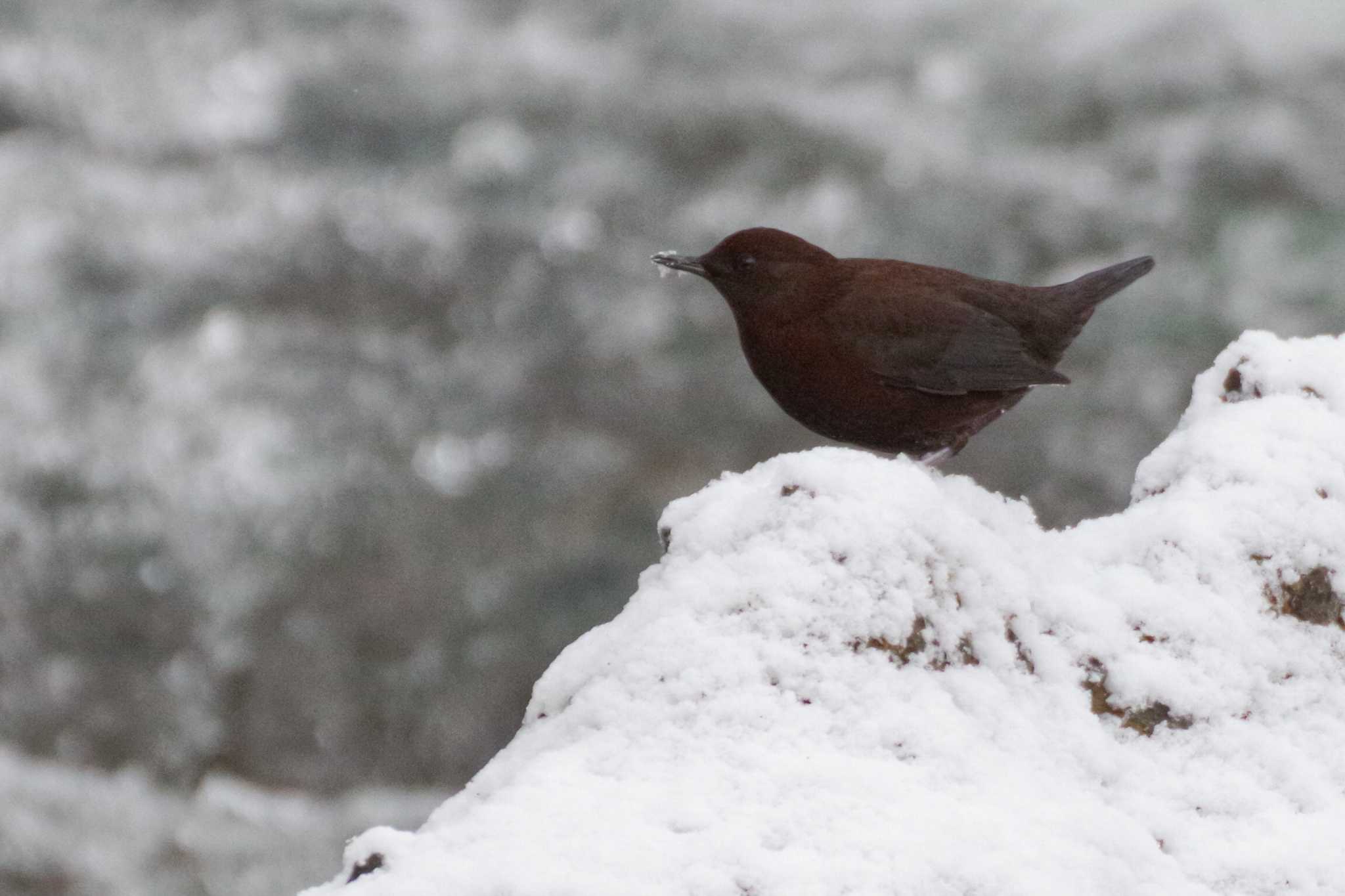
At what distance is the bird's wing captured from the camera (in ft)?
10.5

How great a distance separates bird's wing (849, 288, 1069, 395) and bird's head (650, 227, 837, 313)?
0.16m

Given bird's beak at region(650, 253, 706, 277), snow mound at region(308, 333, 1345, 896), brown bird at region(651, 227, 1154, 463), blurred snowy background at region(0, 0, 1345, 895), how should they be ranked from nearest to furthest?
snow mound at region(308, 333, 1345, 896), brown bird at region(651, 227, 1154, 463), bird's beak at region(650, 253, 706, 277), blurred snowy background at region(0, 0, 1345, 895)

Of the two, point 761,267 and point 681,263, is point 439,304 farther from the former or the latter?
point 761,267

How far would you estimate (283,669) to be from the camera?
238 inches

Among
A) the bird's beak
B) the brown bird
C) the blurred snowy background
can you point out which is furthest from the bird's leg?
the blurred snowy background

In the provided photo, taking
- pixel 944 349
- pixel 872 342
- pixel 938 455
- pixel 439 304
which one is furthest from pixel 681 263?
pixel 439 304

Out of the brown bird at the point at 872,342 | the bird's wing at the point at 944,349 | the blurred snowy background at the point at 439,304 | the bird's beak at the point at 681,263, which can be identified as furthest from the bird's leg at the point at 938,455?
the blurred snowy background at the point at 439,304

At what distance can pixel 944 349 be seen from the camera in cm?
329

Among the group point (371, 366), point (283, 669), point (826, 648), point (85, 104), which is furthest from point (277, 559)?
point (826, 648)

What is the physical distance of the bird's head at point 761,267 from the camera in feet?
10.7

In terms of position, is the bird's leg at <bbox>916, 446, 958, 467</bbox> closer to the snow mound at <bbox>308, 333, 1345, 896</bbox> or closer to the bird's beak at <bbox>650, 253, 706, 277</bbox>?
the bird's beak at <bbox>650, 253, 706, 277</bbox>

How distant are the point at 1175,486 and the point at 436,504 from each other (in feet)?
14.4

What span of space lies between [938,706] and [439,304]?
5.74 metres

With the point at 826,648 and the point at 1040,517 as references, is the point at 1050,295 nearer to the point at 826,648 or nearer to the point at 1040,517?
the point at 826,648
